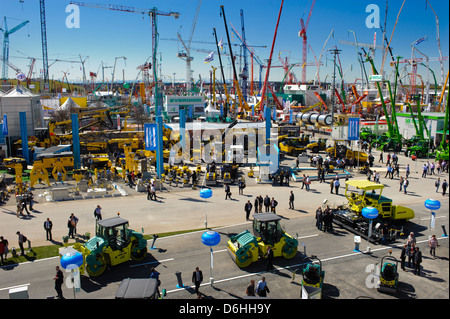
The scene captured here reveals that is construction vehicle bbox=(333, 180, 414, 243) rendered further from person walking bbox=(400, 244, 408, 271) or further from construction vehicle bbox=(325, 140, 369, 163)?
construction vehicle bbox=(325, 140, 369, 163)

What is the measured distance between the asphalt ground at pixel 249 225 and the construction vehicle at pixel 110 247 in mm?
941

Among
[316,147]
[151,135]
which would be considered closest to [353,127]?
[316,147]

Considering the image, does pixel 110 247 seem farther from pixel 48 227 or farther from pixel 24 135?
pixel 24 135

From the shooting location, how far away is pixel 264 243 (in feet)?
40.5

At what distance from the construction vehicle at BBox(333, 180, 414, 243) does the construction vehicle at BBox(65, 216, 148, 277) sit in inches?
333

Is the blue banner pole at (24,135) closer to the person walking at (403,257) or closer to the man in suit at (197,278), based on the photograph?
the man in suit at (197,278)

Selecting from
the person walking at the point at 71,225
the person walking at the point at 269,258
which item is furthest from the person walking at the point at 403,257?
the person walking at the point at 71,225


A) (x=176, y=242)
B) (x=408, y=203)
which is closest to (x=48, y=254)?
(x=176, y=242)

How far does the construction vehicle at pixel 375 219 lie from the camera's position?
14367 mm

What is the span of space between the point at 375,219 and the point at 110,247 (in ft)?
34.1

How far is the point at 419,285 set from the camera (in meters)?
10.7

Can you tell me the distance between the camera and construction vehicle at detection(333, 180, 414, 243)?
14367 millimetres

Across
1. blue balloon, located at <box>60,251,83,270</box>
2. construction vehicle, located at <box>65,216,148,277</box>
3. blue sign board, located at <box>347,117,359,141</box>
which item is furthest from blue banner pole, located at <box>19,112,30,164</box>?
blue sign board, located at <box>347,117,359,141</box>

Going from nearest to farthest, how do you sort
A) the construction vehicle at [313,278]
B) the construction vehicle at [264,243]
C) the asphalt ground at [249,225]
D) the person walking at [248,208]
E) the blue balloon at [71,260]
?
1. the blue balloon at [71,260]
2. the construction vehicle at [313,278]
3. the asphalt ground at [249,225]
4. the construction vehicle at [264,243]
5. the person walking at [248,208]
